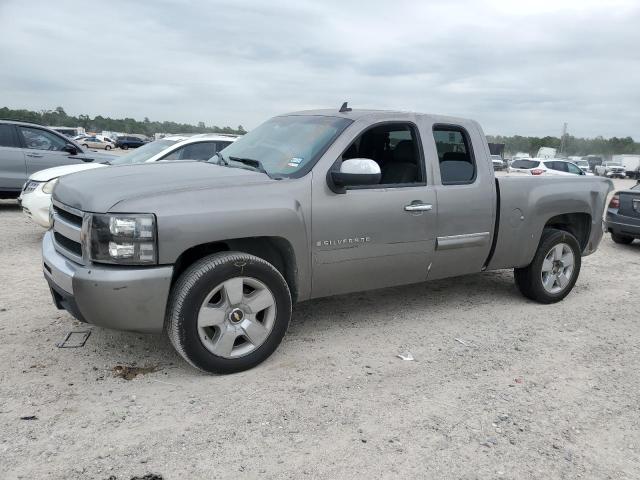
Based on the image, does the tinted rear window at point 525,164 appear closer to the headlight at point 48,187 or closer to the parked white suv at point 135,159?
the parked white suv at point 135,159

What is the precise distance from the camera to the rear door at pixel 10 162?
9945 mm

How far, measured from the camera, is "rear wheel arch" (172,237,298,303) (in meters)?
3.65

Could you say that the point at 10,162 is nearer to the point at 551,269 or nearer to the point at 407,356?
the point at 407,356

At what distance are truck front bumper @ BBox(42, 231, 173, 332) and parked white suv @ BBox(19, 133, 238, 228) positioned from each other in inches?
161

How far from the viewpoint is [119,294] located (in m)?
3.20

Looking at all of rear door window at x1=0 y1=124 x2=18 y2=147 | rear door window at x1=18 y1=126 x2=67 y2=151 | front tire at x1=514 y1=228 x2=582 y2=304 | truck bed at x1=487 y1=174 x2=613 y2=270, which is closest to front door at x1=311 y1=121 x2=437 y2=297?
truck bed at x1=487 y1=174 x2=613 y2=270

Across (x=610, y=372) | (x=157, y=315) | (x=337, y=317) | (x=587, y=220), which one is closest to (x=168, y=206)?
(x=157, y=315)

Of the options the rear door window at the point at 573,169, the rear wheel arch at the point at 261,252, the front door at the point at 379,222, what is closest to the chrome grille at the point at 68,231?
the rear wheel arch at the point at 261,252

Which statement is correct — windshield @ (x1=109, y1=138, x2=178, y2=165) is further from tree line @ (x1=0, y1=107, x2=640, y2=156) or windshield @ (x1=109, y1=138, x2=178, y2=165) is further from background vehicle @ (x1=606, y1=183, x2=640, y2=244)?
tree line @ (x1=0, y1=107, x2=640, y2=156)

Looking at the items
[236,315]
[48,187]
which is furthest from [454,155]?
[48,187]

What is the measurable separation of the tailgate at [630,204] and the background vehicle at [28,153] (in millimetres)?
9336

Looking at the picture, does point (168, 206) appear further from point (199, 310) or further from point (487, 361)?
point (487, 361)

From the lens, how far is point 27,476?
8.33ft

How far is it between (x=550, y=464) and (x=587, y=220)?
12.4 feet
